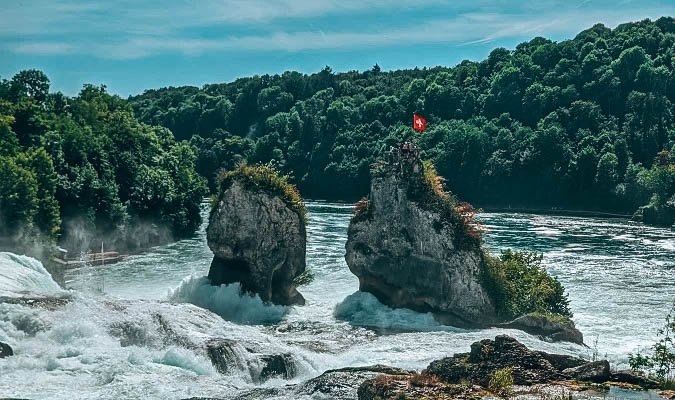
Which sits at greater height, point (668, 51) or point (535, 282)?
point (668, 51)

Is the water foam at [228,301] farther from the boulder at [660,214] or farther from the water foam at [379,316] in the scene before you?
the boulder at [660,214]

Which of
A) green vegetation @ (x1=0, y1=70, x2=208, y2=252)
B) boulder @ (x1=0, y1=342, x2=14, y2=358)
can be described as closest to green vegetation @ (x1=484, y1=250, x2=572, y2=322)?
boulder @ (x1=0, y1=342, x2=14, y2=358)

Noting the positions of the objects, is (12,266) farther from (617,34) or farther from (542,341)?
(617,34)

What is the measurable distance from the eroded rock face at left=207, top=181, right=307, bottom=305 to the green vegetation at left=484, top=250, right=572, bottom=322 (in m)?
10.1

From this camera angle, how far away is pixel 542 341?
1515 inches

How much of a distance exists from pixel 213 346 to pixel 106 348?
3.53m

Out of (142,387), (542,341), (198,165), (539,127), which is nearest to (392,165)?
(542,341)

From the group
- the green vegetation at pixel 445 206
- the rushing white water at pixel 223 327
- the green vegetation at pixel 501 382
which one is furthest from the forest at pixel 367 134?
the green vegetation at pixel 501 382

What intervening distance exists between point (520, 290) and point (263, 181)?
13590mm

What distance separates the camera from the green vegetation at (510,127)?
13112 cm

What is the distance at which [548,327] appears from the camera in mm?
40031

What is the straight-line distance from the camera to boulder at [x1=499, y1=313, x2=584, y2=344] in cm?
3975

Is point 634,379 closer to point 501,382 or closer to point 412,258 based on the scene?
point 501,382

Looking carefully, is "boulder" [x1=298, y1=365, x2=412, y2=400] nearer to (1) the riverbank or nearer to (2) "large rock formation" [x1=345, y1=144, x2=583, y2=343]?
(2) "large rock formation" [x1=345, y1=144, x2=583, y2=343]
